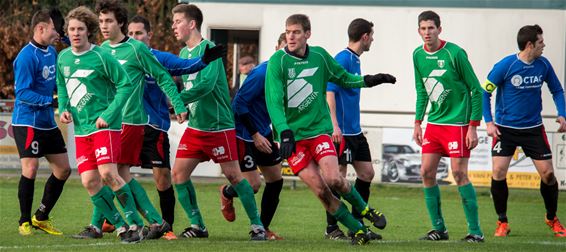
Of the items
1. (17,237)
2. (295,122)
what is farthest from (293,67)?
(17,237)

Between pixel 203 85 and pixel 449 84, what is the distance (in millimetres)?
2345

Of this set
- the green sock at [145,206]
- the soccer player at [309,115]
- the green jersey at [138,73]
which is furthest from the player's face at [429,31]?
the green sock at [145,206]

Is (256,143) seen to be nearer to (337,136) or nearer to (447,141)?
(337,136)

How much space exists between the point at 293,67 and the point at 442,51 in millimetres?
1864

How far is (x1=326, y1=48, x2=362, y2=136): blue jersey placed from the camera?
1242cm

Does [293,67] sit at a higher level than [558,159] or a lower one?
higher

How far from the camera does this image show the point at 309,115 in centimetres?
1079

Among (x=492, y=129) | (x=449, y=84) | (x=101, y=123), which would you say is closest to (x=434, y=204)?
(x=449, y=84)

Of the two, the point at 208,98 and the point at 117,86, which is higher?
the point at 117,86

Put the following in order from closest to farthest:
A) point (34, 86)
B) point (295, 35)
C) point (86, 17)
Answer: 1. point (295, 35)
2. point (86, 17)
3. point (34, 86)

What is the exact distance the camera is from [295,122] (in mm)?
10812

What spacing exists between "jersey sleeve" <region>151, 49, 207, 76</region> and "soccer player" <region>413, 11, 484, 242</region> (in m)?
2.20

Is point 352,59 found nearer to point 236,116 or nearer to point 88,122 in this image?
point 236,116

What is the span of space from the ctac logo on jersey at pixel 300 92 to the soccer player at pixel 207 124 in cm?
117
